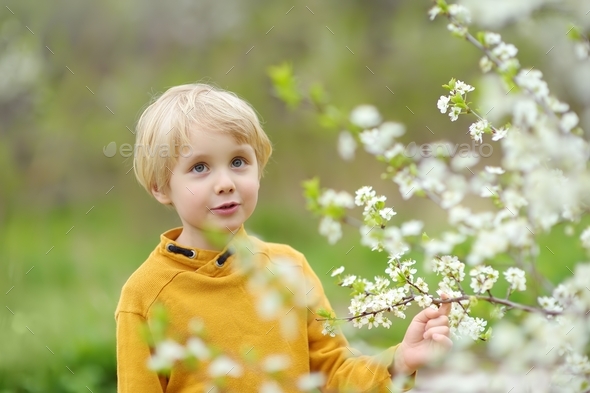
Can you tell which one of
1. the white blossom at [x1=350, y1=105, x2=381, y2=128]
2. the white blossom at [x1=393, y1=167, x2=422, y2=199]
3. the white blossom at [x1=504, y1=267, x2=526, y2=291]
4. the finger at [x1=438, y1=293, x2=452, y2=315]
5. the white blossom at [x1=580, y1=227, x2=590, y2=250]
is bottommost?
the finger at [x1=438, y1=293, x2=452, y2=315]

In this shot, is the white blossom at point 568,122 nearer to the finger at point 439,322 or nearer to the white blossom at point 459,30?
the white blossom at point 459,30

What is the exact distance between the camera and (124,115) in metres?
4.66

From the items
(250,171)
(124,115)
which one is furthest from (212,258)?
(124,115)

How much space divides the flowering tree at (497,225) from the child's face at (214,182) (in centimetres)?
33

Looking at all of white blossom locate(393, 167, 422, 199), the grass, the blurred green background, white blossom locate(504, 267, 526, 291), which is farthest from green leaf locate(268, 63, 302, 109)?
the blurred green background

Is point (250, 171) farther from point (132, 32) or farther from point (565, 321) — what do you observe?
point (132, 32)

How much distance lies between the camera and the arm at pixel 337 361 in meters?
1.32

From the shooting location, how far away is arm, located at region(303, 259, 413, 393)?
1319 mm

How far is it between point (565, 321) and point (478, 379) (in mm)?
162

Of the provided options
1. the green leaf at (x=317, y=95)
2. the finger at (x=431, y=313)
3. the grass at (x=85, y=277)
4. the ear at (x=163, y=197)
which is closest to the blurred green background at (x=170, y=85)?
the grass at (x=85, y=277)

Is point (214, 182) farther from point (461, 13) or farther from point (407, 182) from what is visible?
point (461, 13)

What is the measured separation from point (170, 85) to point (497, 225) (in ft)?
13.1

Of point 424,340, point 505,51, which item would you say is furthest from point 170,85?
point 505,51

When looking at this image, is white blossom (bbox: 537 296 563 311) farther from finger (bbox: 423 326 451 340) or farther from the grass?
the grass
